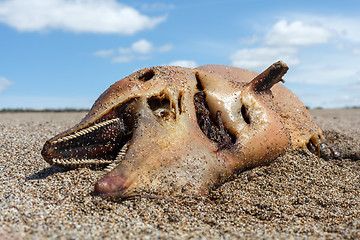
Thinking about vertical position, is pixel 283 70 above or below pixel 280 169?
above

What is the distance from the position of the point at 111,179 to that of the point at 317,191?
2499 mm

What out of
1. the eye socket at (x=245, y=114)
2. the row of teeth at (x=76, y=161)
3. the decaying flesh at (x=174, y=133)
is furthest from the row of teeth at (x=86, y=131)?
the eye socket at (x=245, y=114)

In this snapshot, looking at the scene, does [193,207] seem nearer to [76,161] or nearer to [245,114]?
[76,161]

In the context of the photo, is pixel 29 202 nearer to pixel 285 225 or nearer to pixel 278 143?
pixel 285 225

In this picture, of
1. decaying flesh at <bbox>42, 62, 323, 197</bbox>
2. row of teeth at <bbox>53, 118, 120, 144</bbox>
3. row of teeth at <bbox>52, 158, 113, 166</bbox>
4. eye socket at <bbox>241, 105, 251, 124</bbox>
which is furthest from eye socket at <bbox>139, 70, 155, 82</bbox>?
eye socket at <bbox>241, 105, 251, 124</bbox>

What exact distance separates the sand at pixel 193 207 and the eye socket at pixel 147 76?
4.14ft

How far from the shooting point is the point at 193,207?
394 centimetres

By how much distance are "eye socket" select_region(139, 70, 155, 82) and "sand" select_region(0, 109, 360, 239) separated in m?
1.26

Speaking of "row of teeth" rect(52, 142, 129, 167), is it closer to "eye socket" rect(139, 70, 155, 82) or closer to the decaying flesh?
the decaying flesh

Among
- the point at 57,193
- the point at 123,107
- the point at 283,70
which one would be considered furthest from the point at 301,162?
the point at 57,193

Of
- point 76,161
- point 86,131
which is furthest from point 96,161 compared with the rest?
point 86,131

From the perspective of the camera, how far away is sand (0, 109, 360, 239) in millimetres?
3318

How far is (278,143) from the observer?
514 centimetres

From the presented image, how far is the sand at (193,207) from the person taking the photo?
3.32 m
